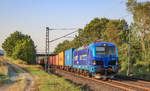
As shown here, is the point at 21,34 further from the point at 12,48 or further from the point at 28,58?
the point at 28,58

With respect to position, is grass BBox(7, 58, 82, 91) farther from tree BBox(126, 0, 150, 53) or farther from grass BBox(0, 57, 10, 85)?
tree BBox(126, 0, 150, 53)

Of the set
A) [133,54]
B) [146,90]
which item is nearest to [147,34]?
[133,54]

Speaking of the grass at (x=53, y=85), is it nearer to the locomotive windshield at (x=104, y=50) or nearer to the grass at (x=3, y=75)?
the grass at (x=3, y=75)

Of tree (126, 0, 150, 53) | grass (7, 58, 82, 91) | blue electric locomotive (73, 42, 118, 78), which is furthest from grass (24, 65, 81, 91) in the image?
tree (126, 0, 150, 53)

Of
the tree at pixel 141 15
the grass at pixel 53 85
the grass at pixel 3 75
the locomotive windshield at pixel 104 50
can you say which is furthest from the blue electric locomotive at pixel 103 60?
the tree at pixel 141 15

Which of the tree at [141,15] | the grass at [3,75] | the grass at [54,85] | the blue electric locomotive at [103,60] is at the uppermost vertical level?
the tree at [141,15]

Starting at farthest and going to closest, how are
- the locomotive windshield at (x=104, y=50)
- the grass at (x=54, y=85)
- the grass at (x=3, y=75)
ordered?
1. the grass at (x=3, y=75)
2. the locomotive windshield at (x=104, y=50)
3. the grass at (x=54, y=85)

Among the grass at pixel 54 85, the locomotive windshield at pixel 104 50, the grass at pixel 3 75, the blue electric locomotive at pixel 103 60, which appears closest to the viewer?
the grass at pixel 54 85

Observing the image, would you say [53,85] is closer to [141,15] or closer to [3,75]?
[3,75]

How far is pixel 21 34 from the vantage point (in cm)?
6569

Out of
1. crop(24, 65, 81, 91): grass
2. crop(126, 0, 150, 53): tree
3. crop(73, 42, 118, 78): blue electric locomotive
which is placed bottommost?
crop(24, 65, 81, 91): grass

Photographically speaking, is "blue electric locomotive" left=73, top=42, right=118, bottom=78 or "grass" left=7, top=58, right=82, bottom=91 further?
"blue electric locomotive" left=73, top=42, right=118, bottom=78

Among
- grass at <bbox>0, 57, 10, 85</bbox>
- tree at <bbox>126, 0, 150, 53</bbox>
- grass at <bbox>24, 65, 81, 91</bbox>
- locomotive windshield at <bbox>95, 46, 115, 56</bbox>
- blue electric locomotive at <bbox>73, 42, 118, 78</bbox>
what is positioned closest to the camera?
grass at <bbox>24, 65, 81, 91</bbox>

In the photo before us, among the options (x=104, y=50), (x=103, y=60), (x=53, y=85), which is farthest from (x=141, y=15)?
(x=53, y=85)
